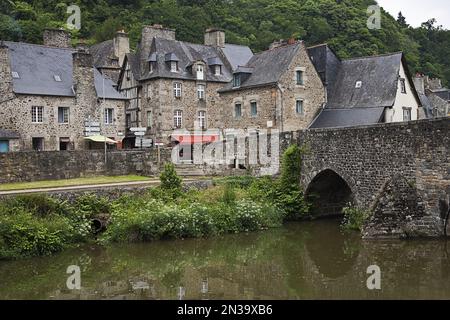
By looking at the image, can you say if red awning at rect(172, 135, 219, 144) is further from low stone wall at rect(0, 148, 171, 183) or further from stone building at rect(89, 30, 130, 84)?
stone building at rect(89, 30, 130, 84)

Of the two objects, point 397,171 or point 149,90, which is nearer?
point 397,171

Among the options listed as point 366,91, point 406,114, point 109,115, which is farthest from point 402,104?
point 109,115

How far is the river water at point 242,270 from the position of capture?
13.0 metres

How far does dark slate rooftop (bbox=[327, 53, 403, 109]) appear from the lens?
3091 cm

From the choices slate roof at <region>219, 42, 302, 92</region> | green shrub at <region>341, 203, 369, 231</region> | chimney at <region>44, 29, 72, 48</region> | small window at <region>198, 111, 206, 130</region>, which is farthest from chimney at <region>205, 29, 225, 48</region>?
green shrub at <region>341, 203, 369, 231</region>

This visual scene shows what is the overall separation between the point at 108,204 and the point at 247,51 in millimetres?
24804

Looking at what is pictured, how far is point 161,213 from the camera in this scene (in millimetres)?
19125

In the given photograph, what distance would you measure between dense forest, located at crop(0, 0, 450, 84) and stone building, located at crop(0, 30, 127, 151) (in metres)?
20.2

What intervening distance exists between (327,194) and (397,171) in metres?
5.72

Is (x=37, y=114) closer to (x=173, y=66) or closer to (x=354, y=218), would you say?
(x=173, y=66)

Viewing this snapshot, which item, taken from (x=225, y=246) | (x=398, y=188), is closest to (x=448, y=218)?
(x=398, y=188)

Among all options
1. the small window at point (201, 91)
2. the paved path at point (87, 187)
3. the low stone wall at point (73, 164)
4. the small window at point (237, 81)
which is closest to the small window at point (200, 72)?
the small window at point (201, 91)

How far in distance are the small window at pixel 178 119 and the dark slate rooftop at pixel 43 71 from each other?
12.0ft

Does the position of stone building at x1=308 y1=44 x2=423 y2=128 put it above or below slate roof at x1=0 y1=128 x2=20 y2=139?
above
